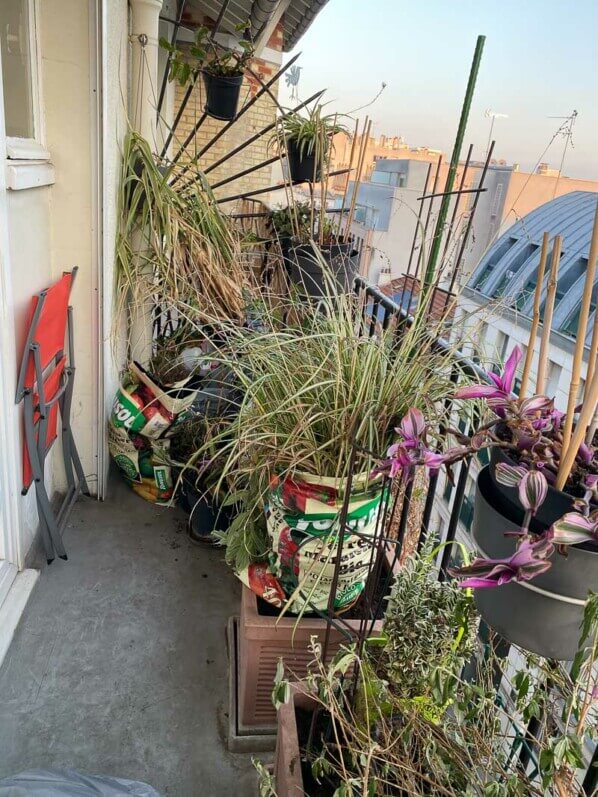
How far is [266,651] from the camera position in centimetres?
139

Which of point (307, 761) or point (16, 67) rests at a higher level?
point (16, 67)

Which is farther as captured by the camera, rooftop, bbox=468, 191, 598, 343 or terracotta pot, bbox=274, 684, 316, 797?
rooftop, bbox=468, 191, 598, 343

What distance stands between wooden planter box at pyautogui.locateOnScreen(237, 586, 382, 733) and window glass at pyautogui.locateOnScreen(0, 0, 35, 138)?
1541mm

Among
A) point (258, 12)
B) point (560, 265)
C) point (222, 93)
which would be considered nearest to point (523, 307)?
point (560, 265)

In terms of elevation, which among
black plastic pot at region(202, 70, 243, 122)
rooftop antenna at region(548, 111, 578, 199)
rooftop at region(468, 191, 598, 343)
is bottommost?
rooftop at region(468, 191, 598, 343)

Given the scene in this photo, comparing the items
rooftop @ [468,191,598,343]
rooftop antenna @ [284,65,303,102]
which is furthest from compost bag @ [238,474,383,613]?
rooftop antenna @ [284,65,303,102]

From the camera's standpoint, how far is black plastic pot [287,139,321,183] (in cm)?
287

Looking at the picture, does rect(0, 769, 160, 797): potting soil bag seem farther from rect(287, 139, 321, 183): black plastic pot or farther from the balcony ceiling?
the balcony ceiling

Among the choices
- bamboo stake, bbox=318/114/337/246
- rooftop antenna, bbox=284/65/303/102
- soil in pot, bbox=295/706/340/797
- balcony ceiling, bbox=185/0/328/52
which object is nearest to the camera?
soil in pot, bbox=295/706/340/797

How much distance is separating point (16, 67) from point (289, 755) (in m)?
1.93

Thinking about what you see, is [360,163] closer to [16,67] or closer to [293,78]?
[16,67]

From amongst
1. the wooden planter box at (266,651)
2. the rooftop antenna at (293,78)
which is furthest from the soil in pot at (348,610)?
the rooftop antenna at (293,78)

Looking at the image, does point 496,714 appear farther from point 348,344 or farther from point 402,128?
point 402,128

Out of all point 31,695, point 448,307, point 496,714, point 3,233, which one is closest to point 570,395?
point 496,714
